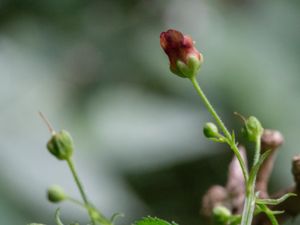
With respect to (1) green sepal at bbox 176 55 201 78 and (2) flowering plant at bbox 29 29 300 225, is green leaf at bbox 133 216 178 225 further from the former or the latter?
(1) green sepal at bbox 176 55 201 78

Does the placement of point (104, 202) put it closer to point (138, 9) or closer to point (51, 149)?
point (138, 9)

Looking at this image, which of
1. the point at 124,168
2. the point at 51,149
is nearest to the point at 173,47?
the point at 51,149

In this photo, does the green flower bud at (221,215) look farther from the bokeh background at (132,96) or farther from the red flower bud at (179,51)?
the bokeh background at (132,96)

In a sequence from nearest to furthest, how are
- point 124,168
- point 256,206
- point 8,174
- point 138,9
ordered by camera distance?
1. point 256,206
2. point 8,174
3. point 124,168
4. point 138,9

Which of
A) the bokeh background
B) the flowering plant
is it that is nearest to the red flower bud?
the flowering plant

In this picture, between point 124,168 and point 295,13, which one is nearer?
point 124,168

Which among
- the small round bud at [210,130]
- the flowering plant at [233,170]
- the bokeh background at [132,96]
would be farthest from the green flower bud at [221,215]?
the bokeh background at [132,96]

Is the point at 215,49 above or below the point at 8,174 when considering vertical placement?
above
